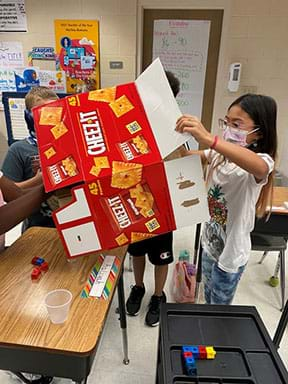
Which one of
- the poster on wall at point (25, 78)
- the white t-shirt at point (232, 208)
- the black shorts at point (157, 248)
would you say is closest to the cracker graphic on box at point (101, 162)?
the white t-shirt at point (232, 208)

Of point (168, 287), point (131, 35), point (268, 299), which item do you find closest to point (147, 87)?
point (168, 287)

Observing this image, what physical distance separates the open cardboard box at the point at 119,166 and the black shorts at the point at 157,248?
69 cm

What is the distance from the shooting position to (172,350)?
0.96 m

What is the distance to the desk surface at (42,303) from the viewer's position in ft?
2.49

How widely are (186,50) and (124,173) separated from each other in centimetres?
297

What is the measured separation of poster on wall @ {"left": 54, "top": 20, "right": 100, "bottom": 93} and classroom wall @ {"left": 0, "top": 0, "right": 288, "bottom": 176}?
70mm

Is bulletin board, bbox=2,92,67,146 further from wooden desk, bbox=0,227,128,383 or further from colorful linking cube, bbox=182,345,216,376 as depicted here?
colorful linking cube, bbox=182,345,216,376

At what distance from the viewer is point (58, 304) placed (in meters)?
0.87

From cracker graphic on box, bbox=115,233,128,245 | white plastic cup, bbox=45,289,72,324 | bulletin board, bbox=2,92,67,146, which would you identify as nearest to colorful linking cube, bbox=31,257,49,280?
white plastic cup, bbox=45,289,72,324

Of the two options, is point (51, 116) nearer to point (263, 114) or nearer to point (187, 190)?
point (187, 190)

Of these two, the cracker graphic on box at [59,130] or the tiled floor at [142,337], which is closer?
the cracker graphic on box at [59,130]

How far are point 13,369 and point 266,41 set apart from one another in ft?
11.5

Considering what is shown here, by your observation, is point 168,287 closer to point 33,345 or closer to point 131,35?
point 33,345

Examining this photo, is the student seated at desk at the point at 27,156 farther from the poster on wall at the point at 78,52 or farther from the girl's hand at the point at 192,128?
the poster on wall at the point at 78,52
